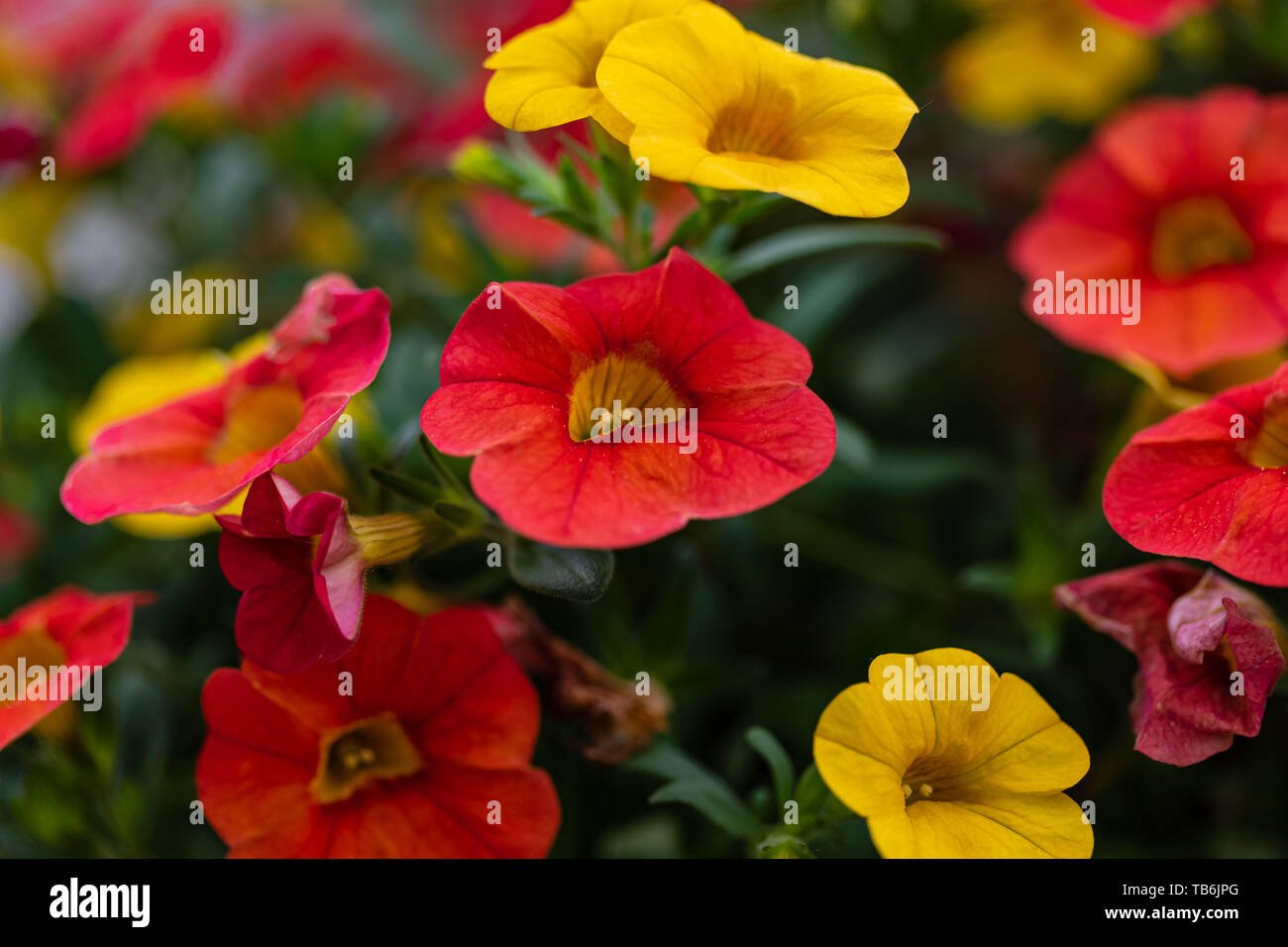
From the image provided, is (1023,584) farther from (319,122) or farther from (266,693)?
(319,122)

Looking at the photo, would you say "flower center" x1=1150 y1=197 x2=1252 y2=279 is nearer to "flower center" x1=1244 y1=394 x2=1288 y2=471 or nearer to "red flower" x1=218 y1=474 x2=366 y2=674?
"flower center" x1=1244 y1=394 x2=1288 y2=471

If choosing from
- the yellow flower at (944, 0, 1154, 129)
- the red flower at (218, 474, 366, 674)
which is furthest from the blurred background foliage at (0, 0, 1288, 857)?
the red flower at (218, 474, 366, 674)

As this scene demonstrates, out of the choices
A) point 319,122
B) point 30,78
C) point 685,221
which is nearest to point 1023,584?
point 685,221

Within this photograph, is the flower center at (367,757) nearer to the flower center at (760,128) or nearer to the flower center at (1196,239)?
the flower center at (760,128)

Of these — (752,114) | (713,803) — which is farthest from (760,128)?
(713,803)

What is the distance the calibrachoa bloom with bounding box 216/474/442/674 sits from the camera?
481 mm

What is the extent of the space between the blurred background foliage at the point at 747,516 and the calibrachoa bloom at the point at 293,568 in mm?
115

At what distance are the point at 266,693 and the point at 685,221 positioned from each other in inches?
13.0

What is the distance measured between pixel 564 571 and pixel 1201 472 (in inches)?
12.4

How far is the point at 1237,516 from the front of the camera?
492 millimetres

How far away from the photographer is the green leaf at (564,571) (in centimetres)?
52

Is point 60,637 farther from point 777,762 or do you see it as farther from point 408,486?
point 777,762

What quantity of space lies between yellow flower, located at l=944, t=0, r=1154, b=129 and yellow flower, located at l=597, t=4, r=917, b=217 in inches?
21.5

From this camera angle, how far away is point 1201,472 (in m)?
0.52
